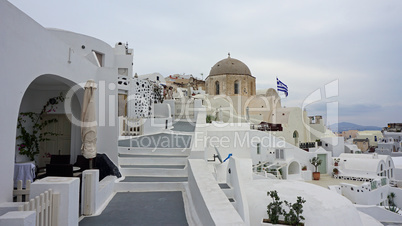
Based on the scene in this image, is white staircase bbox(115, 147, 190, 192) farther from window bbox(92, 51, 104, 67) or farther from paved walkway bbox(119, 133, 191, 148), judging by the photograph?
window bbox(92, 51, 104, 67)

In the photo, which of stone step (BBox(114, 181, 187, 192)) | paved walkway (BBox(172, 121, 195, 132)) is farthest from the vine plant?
paved walkway (BBox(172, 121, 195, 132))

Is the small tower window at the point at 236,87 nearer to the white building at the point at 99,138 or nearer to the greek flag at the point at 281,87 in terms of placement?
the greek flag at the point at 281,87

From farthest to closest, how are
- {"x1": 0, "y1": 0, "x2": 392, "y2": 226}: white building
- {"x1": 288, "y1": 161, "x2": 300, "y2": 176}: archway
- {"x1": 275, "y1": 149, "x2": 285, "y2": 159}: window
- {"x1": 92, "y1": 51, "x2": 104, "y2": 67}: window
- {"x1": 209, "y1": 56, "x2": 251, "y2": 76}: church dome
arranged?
{"x1": 209, "y1": 56, "x2": 251, "y2": 76}: church dome
{"x1": 288, "y1": 161, "x2": 300, "y2": 176}: archway
{"x1": 275, "y1": 149, "x2": 285, "y2": 159}: window
{"x1": 92, "y1": 51, "x2": 104, "y2": 67}: window
{"x1": 0, "y1": 0, "x2": 392, "y2": 226}: white building

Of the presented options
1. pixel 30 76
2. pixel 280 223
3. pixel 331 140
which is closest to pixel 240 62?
pixel 331 140

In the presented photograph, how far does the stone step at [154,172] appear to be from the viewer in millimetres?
7219

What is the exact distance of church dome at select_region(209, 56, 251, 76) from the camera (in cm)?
3181

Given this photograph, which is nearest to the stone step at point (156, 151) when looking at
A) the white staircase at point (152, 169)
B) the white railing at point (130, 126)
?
the white staircase at point (152, 169)

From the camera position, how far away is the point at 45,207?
121 inches

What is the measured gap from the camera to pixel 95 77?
727 centimetres

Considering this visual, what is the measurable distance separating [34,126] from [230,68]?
27052mm

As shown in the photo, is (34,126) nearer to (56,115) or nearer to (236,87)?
(56,115)

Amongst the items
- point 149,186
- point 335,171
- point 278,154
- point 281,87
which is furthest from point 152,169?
point 281,87

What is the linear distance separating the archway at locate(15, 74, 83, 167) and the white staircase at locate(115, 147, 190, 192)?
174cm

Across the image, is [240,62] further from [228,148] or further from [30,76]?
[30,76]
